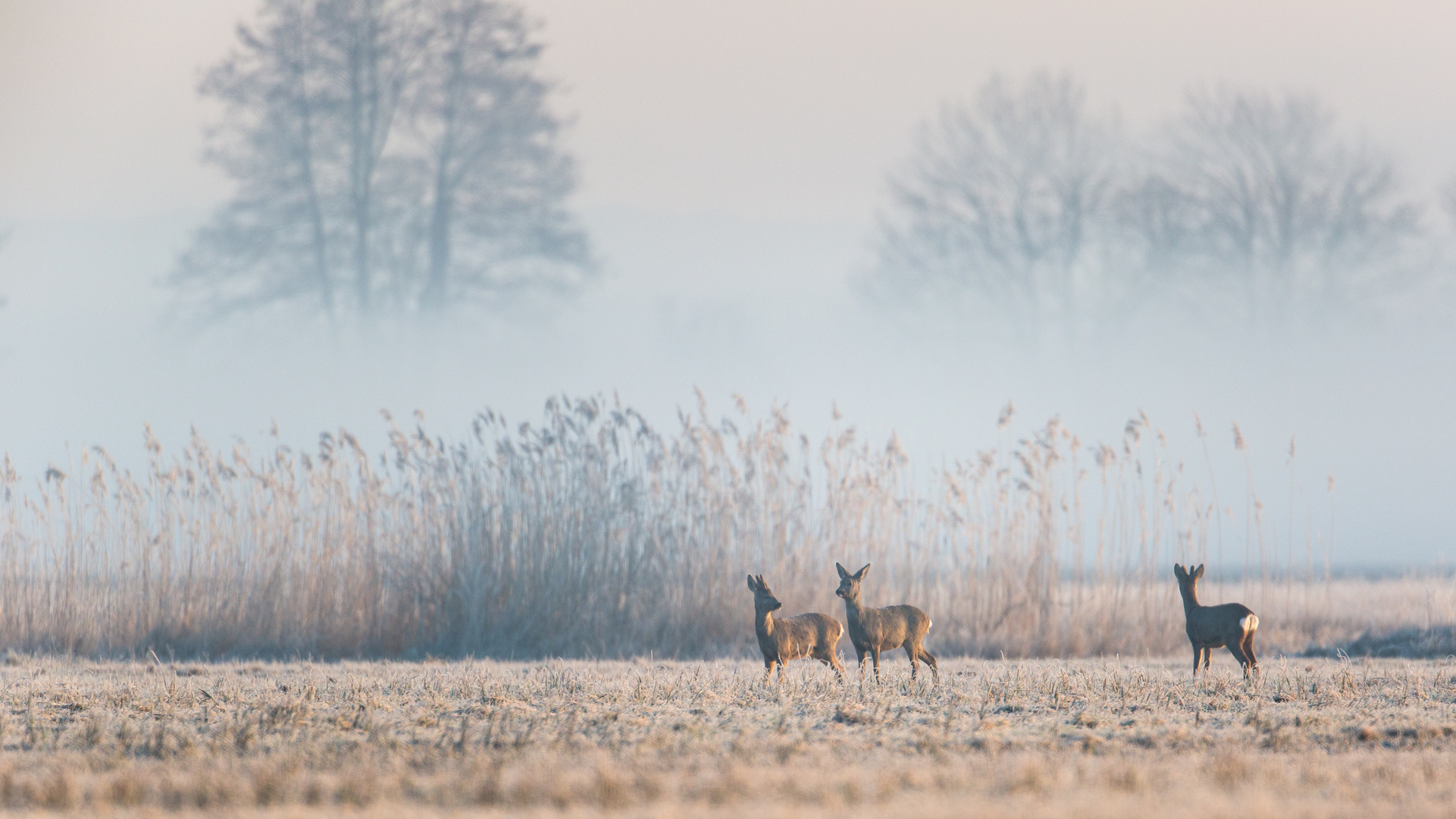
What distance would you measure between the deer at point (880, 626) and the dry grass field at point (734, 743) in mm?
183

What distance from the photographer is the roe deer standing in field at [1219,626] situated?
6652mm

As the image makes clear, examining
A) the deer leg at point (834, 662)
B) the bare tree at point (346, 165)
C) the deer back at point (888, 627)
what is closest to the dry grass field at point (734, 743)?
the deer leg at point (834, 662)

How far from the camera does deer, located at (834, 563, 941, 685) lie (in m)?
6.54

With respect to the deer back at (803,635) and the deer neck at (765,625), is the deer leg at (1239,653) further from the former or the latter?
the deer neck at (765,625)

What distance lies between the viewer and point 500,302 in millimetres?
20125

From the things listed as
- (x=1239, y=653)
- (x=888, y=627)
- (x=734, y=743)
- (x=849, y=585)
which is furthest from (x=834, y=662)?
(x=1239, y=653)

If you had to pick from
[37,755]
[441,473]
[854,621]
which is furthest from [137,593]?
[854,621]

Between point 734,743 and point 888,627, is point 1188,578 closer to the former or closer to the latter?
point 888,627

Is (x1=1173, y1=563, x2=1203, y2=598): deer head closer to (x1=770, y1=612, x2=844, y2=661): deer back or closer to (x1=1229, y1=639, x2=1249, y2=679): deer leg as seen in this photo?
(x1=1229, y1=639, x2=1249, y2=679): deer leg

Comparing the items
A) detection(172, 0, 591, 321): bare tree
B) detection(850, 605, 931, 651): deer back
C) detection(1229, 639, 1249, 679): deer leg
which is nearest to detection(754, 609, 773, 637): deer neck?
detection(850, 605, 931, 651): deer back

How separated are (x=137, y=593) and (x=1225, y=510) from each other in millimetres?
8916

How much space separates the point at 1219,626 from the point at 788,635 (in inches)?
90.8

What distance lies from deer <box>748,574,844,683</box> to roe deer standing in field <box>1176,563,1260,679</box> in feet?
0.51

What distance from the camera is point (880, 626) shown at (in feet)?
21.6
